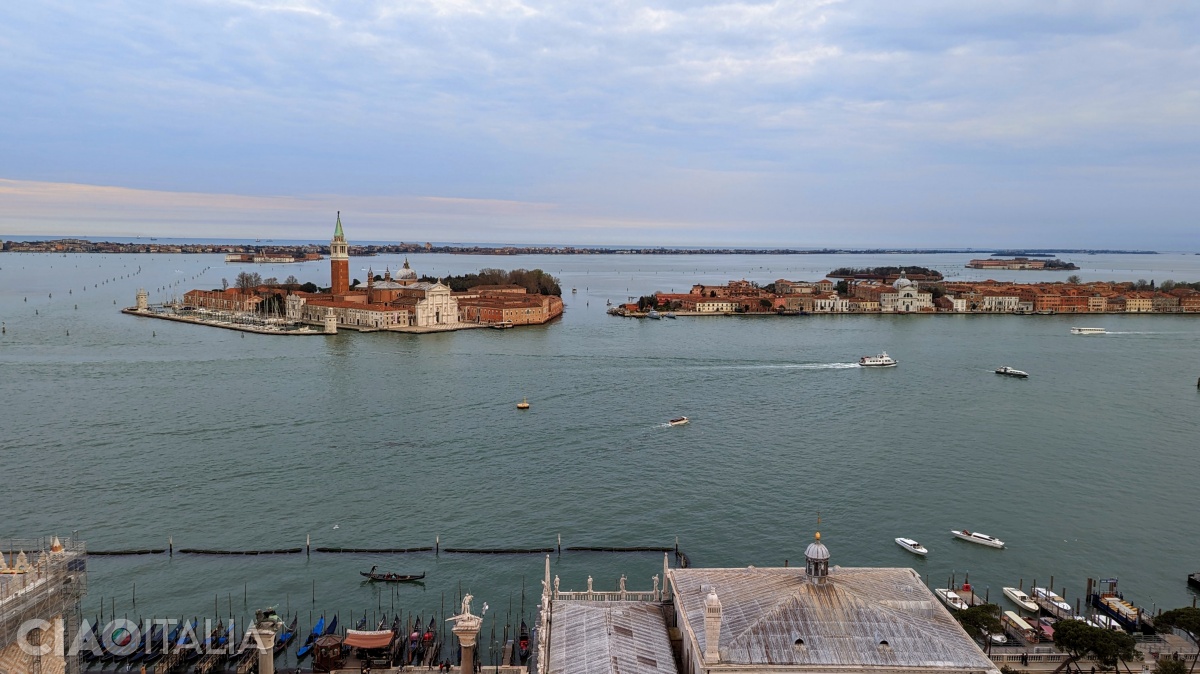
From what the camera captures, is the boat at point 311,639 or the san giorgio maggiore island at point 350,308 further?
the san giorgio maggiore island at point 350,308

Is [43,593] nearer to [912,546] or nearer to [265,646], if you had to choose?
[265,646]

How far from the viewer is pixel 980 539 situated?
633 inches

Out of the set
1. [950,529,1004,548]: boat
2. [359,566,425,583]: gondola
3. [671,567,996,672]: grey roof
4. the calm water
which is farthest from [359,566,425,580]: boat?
[950,529,1004,548]: boat

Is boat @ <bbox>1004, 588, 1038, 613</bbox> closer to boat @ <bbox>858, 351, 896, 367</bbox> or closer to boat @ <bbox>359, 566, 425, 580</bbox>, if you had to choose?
boat @ <bbox>359, 566, 425, 580</bbox>

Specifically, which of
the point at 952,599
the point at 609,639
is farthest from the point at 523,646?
the point at 952,599

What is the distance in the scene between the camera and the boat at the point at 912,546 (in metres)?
15.5

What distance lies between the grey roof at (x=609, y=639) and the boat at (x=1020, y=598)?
7185 mm

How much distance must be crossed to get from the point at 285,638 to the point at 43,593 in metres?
5.61

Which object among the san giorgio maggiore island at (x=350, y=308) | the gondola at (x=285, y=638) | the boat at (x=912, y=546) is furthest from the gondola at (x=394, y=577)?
the san giorgio maggiore island at (x=350, y=308)

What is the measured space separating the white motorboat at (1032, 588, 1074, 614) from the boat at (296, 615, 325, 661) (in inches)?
454

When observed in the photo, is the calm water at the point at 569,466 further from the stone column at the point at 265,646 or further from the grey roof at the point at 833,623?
the grey roof at the point at 833,623

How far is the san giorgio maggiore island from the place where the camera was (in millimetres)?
55906

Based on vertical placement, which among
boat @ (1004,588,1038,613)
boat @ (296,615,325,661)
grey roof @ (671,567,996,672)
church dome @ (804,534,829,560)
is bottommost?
boat @ (296,615,325,661)

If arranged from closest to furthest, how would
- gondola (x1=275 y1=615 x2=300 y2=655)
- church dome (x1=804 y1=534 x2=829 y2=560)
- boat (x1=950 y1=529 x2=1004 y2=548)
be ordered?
1. church dome (x1=804 y1=534 x2=829 y2=560)
2. gondola (x1=275 y1=615 x2=300 y2=655)
3. boat (x1=950 y1=529 x2=1004 y2=548)
